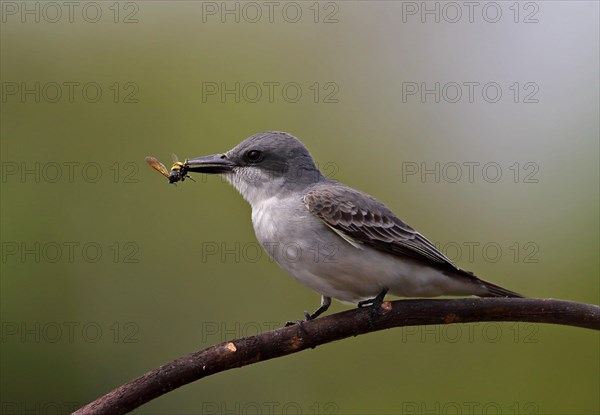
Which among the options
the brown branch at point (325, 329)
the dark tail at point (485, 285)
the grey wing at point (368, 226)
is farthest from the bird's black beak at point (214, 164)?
the dark tail at point (485, 285)

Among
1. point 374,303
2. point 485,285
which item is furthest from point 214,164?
point 485,285

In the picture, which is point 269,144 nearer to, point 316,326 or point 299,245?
point 299,245

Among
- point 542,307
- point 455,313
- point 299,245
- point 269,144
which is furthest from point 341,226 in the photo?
point 542,307

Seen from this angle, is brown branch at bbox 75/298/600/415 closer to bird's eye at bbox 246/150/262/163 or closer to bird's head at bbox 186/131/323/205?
bird's head at bbox 186/131/323/205

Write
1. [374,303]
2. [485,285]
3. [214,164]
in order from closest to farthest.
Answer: [374,303]
[485,285]
[214,164]

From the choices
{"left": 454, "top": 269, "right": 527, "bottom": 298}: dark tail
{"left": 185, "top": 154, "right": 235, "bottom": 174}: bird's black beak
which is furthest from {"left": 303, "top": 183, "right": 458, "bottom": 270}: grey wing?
{"left": 185, "top": 154, "right": 235, "bottom": 174}: bird's black beak

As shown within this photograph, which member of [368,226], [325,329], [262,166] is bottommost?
[325,329]

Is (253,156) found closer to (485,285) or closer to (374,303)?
(374,303)

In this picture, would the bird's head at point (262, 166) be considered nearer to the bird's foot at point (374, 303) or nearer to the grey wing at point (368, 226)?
the grey wing at point (368, 226)
